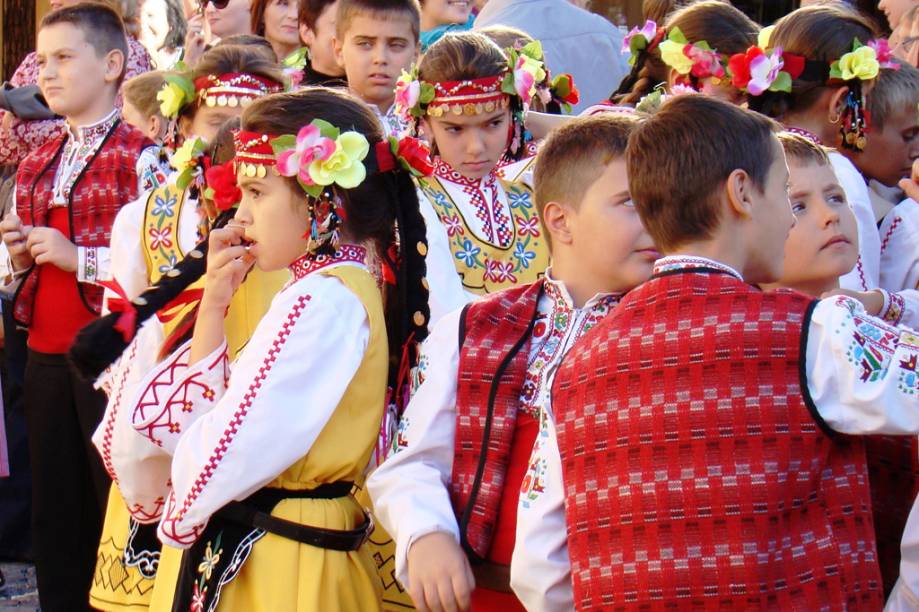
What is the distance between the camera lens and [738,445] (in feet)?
7.47

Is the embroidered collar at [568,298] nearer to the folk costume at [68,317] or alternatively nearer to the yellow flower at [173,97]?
the yellow flower at [173,97]

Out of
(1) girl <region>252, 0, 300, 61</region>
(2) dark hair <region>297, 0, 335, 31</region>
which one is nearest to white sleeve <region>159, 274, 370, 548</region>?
(2) dark hair <region>297, 0, 335, 31</region>

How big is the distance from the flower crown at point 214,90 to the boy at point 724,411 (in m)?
2.29

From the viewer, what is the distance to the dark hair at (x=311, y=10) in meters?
5.67

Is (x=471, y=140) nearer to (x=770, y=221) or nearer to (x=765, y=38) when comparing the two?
(x=765, y=38)

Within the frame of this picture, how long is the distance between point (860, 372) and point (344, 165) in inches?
51.0

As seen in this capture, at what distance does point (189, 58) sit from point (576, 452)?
472cm

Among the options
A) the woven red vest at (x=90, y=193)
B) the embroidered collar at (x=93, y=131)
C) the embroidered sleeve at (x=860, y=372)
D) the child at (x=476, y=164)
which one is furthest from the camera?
the embroidered collar at (x=93, y=131)

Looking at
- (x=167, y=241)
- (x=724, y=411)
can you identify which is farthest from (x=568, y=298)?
(x=167, y=241)

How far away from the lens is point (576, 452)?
2.46 metres

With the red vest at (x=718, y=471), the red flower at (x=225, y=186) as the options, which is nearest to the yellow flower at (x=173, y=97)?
the red flower at (x=225, y=186)

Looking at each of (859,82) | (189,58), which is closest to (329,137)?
(859,82)

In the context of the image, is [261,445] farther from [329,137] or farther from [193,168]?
[193,168]

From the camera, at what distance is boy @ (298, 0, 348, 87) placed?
548 centimetres
